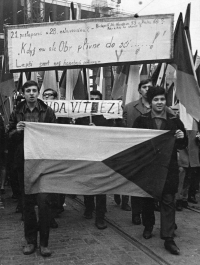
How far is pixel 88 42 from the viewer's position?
561cm

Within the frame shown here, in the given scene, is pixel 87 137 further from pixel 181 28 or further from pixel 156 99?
pixel 181 28

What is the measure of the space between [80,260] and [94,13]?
33.8m

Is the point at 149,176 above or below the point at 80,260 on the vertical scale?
above

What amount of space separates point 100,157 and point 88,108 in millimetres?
1218

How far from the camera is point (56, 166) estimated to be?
453 centimetres

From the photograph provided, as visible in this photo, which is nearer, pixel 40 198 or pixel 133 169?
pixel 40 198

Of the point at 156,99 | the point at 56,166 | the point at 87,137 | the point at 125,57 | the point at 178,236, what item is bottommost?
the point at 178,236

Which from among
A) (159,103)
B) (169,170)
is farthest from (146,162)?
(159,103)

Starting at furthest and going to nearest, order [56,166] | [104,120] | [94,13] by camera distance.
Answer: [94,13], [104,120], [56,166]

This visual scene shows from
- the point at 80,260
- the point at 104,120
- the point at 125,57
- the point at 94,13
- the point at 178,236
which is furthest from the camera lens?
the point at 94,13

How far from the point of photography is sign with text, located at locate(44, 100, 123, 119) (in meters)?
5.54

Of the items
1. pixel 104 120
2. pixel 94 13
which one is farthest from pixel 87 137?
pixel 94 13

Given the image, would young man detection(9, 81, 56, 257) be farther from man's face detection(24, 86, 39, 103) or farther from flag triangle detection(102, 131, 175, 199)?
flag triangle detection(102, 131, 175, 199)

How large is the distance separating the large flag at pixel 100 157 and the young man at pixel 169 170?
0.09 meters
